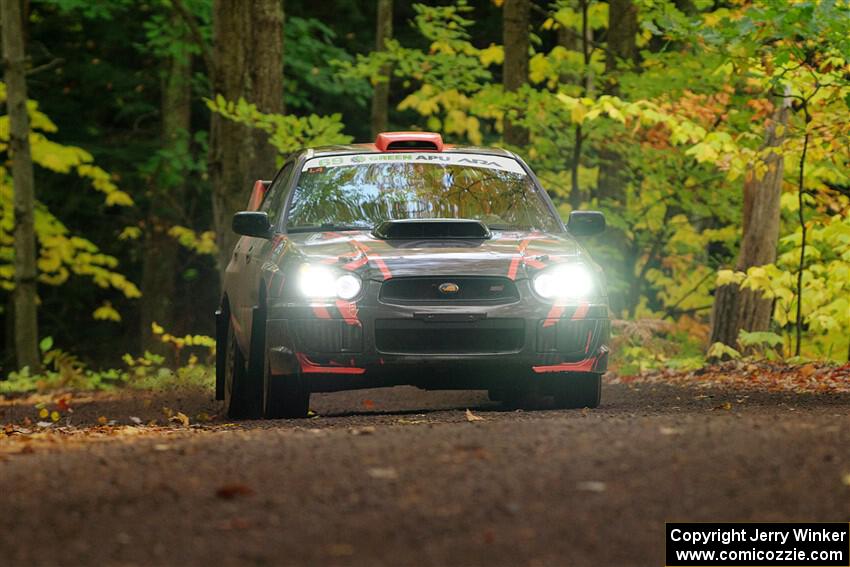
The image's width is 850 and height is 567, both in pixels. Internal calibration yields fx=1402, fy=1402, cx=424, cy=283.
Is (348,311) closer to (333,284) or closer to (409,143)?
(333,284)

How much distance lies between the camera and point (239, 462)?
6031 mm

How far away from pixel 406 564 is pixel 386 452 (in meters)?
1.76

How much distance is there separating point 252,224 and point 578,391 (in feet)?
8.11

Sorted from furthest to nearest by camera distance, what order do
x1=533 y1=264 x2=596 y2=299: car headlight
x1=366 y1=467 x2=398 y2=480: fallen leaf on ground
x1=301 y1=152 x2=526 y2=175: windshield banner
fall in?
x1=301 y1=152 x2=526 y2=175: windshield banner → x1=533 y1=264 x2=596 y2=299: car headlight → x1=366 y1=467 x2=398 y2=480: fallen leaf on ground

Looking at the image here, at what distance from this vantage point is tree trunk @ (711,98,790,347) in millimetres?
16297

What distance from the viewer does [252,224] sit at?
9.52 meters

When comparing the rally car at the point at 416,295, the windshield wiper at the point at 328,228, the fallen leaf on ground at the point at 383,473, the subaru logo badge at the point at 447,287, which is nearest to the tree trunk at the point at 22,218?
the rally car at the point at 416,295

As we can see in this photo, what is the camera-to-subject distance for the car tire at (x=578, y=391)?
30.4 ft

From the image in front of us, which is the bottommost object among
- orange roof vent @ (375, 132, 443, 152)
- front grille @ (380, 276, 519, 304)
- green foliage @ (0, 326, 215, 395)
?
green foliage @ (0, 326, 215, 395)

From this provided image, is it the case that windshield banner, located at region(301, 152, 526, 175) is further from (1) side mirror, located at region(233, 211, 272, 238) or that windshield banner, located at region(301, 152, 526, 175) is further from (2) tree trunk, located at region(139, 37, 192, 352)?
(2) tree trunk, located at region(139, 37, 192, 352)

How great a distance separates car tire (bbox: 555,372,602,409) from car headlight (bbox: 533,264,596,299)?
0.63 metres

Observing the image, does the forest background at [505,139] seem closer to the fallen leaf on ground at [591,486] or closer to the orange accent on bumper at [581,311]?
the orange accent on bumper at [581,311]

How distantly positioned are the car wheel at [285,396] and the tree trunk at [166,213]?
17083 mm

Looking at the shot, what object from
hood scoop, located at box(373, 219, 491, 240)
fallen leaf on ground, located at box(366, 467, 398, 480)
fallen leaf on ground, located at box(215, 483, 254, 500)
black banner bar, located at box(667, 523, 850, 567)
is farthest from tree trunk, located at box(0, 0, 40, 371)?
black banner bar, located at box(667, 523, 850, 567)
